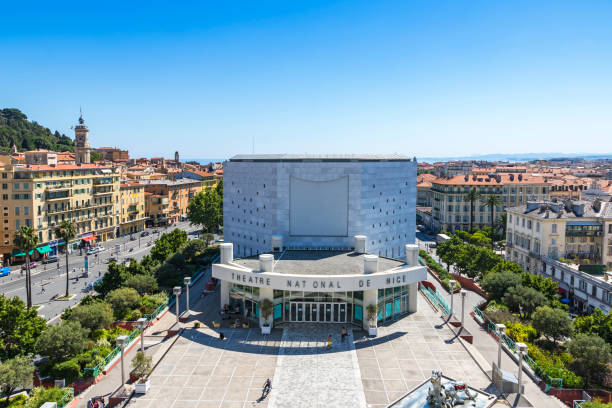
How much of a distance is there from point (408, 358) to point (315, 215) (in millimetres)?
25770

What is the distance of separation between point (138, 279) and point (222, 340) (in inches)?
855

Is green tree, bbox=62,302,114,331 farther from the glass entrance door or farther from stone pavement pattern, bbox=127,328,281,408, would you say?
the glass entrance door

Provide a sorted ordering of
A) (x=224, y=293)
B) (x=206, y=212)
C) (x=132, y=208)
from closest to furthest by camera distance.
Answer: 1. (x=224, y=293)
2. (x=206, y=212)
3. (x=132, y=208)

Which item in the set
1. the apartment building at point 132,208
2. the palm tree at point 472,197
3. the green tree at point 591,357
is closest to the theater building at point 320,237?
the green tree at point 591,357

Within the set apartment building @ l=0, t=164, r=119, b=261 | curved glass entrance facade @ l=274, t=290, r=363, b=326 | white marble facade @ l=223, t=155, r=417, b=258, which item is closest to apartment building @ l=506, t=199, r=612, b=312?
white marble facade @ l=223, t=155, r=417, b=258

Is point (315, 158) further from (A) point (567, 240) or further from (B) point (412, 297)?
(A) point (567, 240)

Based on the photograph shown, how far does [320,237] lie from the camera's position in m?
61.2

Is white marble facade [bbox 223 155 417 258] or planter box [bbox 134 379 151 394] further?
white marble facade [bbox 223 155 417 258]

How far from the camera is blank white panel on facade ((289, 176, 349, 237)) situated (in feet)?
201

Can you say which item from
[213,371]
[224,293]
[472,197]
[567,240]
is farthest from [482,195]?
[213,371]

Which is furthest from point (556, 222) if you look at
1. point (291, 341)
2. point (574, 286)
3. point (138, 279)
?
point (138, 279)

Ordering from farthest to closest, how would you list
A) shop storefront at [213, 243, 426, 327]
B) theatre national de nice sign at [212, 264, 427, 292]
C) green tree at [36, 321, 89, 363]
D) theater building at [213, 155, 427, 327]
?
theater building at [213, 155, 427, 327]
shop storefront at [213, 243, 426, 327]
theatre national de nice sign at [212, 264, 427, 292]
green tree at [36, 321, 89, 363]

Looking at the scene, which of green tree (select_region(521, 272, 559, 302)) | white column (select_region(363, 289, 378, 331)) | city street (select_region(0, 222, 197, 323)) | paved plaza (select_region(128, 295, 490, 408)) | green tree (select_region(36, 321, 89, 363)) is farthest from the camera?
city street (select_region(0, 222, 197, 323))

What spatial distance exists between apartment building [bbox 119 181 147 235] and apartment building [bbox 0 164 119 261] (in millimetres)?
3323
